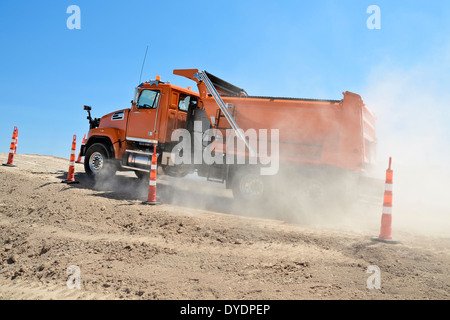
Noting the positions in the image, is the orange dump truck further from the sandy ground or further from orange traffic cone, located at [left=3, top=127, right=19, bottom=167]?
orange traffic cone, located at [left=3, top=127, right=19, bottom=167]

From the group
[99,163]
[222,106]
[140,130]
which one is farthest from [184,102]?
[99,163]

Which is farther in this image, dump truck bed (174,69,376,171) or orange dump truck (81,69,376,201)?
orange dump truck (81,69,376,201)

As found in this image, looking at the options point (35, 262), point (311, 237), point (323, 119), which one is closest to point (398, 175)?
point (323, 119)

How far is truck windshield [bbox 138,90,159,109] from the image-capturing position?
979 centimetres

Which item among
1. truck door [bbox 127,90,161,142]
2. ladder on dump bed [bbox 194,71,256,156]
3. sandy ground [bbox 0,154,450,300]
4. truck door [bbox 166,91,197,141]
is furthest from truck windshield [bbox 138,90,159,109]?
sandy ground [bbox 0,154,450,300]

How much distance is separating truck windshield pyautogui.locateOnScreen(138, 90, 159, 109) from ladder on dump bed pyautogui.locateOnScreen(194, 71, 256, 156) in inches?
59.3

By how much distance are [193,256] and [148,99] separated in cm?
676

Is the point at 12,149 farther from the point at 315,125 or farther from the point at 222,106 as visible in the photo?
the point at 315,125

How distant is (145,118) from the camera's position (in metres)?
9.91

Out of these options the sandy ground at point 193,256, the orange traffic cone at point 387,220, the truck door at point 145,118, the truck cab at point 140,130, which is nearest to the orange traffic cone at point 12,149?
the truck cab at point 140,130

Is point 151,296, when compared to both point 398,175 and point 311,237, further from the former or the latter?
point 398,175
